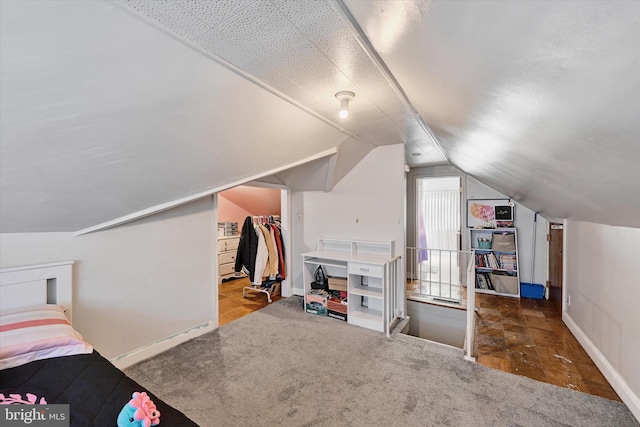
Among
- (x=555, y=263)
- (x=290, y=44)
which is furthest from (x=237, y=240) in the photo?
(x=555, y=263)

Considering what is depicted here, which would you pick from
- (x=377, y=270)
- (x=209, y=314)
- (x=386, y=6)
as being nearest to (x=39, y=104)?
(x=386, y=6)

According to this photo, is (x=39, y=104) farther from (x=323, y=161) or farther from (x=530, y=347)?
(x=530, y=347)

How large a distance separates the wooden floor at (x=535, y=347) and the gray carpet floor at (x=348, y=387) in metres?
0.20

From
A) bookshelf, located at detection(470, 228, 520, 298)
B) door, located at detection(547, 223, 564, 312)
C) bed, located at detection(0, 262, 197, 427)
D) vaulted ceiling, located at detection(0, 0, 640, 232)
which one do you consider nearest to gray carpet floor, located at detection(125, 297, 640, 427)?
bed, located at detection(0, 262, 197, 427)

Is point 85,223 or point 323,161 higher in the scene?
point 323,161

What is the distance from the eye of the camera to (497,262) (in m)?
4.61

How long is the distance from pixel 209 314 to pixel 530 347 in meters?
3.53

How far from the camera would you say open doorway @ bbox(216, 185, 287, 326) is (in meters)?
4.09

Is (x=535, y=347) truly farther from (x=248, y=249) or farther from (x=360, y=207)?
(x=248, y=249)

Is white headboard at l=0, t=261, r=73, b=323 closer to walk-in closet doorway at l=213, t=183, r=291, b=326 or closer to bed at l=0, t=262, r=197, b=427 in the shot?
bed at l=0, t=262, r=197, b=427

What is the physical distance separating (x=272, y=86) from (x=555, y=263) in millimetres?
4683

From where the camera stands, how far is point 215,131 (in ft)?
6.09

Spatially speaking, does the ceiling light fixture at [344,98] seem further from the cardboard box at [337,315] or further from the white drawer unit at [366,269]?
the cardboard box at [337,315]

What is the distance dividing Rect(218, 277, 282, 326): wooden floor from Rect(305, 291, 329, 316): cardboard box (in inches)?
30.4
